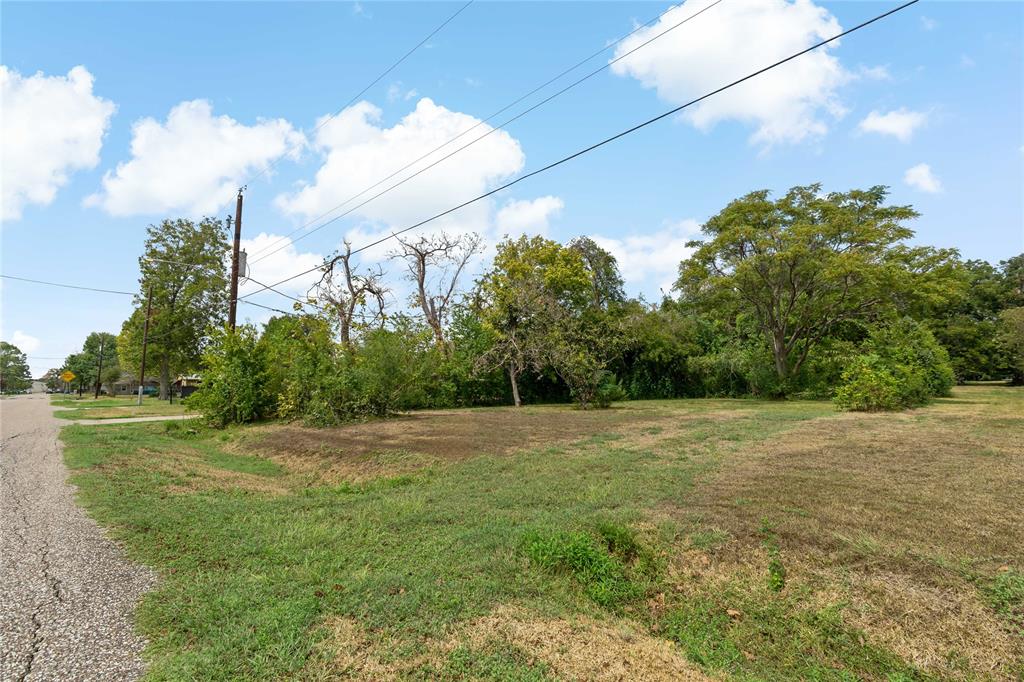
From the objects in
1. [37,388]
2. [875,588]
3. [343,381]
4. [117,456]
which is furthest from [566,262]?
[37,388]

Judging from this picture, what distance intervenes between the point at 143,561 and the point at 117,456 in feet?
20.2

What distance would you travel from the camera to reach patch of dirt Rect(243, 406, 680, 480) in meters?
8.51

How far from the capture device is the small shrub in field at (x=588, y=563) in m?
3.66

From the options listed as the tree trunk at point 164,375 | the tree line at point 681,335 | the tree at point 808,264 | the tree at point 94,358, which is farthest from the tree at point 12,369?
the tree at point 808,264

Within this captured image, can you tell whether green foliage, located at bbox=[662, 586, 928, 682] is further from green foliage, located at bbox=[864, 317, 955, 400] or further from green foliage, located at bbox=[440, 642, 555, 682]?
green foliage, located at bbox=[864, 317, 955, 400]

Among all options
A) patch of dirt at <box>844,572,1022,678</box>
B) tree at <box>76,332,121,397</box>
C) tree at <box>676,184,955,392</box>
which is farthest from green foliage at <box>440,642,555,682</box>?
tree at <box>76,332,121,397</box>

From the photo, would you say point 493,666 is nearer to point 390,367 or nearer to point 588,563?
point 588,563

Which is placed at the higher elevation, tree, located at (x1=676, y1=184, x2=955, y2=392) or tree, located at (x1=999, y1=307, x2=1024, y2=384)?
tree, located at (x1=676, y1=184, x2=955, y2=392)

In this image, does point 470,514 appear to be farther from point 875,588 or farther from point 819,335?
point 819,335

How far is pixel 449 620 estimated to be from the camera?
3.04m

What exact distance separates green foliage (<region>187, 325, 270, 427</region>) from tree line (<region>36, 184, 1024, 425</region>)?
0.14ft

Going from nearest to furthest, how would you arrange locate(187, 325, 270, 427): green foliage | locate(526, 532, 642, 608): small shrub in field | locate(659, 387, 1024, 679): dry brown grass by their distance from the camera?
locate(659, 387, 1024, 679): dry brown grass < locate(526, 532, 642, 608): small shrub in field < locate(187, 325, 270, 427): green foliage

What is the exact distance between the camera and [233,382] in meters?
14.9

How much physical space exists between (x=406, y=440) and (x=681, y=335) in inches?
825
